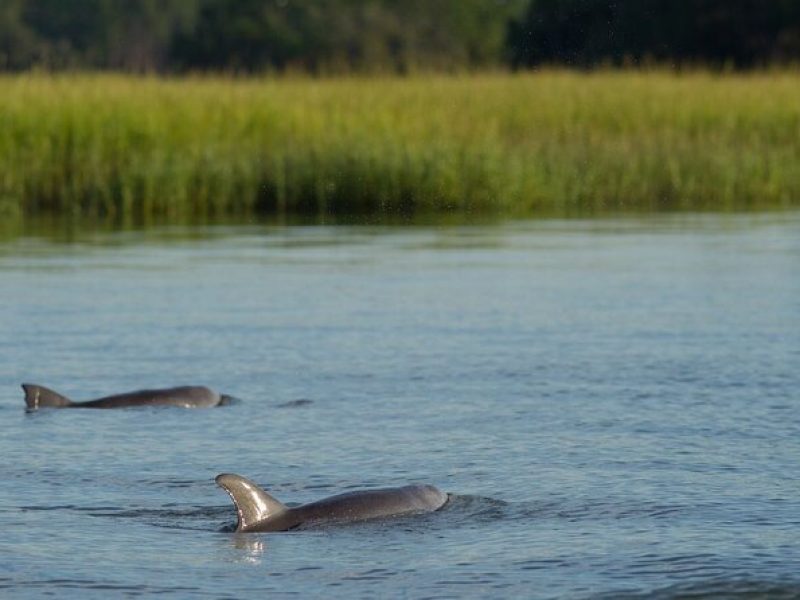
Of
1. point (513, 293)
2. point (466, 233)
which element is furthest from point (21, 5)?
point (513, 293)

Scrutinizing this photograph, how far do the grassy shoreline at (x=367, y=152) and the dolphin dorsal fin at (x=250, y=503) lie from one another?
13.4 metres

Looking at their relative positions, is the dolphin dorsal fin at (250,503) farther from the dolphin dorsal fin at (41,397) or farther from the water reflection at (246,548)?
the dolphin dorsal fin at (41,397)

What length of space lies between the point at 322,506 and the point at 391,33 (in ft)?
166

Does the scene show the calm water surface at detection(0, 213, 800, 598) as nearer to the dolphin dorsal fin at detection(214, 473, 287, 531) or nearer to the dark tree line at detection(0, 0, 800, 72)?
the dolphin dorsal fin at detection(214, 473, 287, 531)

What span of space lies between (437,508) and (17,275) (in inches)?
315

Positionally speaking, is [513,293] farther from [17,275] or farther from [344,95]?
[344,95]

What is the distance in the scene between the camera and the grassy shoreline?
19.5 metres

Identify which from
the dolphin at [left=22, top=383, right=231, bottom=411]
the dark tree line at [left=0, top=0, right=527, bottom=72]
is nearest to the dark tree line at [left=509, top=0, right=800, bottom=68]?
the dark tree line at [left=0, top=0, right=527, bottom=72]

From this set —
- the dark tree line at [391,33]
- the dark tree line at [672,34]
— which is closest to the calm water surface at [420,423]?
the dark tree line at [391,33]

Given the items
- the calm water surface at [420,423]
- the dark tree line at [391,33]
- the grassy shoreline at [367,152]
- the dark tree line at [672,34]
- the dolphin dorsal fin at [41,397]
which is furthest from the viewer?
the dark tree line at [391,33]

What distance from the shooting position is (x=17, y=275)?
13766mm

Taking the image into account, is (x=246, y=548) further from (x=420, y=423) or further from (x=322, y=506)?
(x=420, y=423)

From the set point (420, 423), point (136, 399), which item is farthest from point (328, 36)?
point (420, 423)

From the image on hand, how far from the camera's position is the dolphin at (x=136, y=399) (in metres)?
8.30
